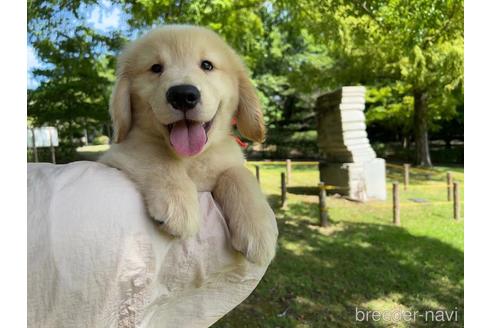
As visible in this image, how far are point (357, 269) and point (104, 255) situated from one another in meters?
4.34

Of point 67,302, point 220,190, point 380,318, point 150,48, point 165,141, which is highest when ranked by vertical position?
point 150,48

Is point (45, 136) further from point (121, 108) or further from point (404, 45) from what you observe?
point (404, 45)

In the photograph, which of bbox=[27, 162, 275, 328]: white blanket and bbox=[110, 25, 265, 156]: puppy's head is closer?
bbox=[27, 162, 275, 328]: white blanket

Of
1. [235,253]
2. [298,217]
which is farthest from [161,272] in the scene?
[298,217]

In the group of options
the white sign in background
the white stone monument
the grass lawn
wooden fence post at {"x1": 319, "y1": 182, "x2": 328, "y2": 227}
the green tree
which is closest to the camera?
the white sign in background

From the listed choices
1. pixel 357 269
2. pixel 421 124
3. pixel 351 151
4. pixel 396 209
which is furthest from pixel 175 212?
pixel 421 124

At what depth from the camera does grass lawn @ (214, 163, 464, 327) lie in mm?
3863

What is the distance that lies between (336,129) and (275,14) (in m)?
3.03

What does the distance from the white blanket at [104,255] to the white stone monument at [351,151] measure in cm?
712

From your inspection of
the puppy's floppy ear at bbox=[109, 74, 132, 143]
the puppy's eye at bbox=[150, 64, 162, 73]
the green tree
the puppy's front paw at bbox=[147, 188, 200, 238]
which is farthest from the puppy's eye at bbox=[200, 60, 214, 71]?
the green tree

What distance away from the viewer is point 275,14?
19.5ft

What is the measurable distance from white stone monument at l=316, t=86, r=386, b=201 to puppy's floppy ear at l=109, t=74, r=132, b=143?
6.97 meters

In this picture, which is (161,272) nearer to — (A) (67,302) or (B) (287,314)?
(A) (67,302)

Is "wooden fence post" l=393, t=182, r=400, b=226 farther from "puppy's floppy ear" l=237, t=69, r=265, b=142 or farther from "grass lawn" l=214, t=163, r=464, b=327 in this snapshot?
"puppy's floppy ear" l=237, t=69, r=265, b=142
